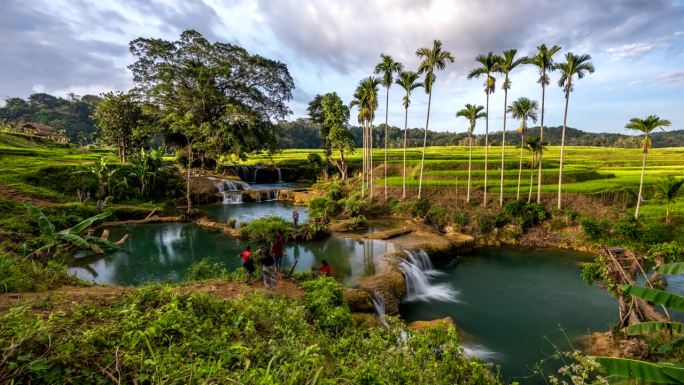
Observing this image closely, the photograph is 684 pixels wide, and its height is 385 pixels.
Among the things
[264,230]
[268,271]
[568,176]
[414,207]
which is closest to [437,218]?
[414,207]

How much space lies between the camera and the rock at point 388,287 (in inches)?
609

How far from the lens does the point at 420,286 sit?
18.7 metres

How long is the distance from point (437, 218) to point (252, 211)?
1924 centimetres

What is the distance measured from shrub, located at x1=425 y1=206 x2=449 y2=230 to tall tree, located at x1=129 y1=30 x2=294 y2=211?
25.2 m

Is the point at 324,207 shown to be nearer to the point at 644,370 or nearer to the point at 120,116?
the point at 644,370

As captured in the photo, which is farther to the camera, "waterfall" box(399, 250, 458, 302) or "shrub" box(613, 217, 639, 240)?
"shrub" box(613, 217, 639, 240)

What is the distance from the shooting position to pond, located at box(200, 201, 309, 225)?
33344 mm

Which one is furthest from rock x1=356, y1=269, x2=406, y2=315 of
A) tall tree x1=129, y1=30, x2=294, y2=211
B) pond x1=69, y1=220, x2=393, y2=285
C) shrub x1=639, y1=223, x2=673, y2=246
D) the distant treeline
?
the distant treeline

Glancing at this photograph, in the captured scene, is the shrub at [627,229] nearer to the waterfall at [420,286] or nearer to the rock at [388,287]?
the waterfall at [420,286]

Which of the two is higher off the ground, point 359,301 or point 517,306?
point 359,301

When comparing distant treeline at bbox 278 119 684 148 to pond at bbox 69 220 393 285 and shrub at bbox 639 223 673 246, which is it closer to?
pond at bbox 69 220 393 285

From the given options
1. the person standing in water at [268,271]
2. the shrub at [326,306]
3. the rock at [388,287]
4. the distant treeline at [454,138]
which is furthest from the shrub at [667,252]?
the distant treeline at [454,138]

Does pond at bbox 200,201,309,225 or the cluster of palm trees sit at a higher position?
the cluster of palm trees

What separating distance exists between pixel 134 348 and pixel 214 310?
2.40 meters
